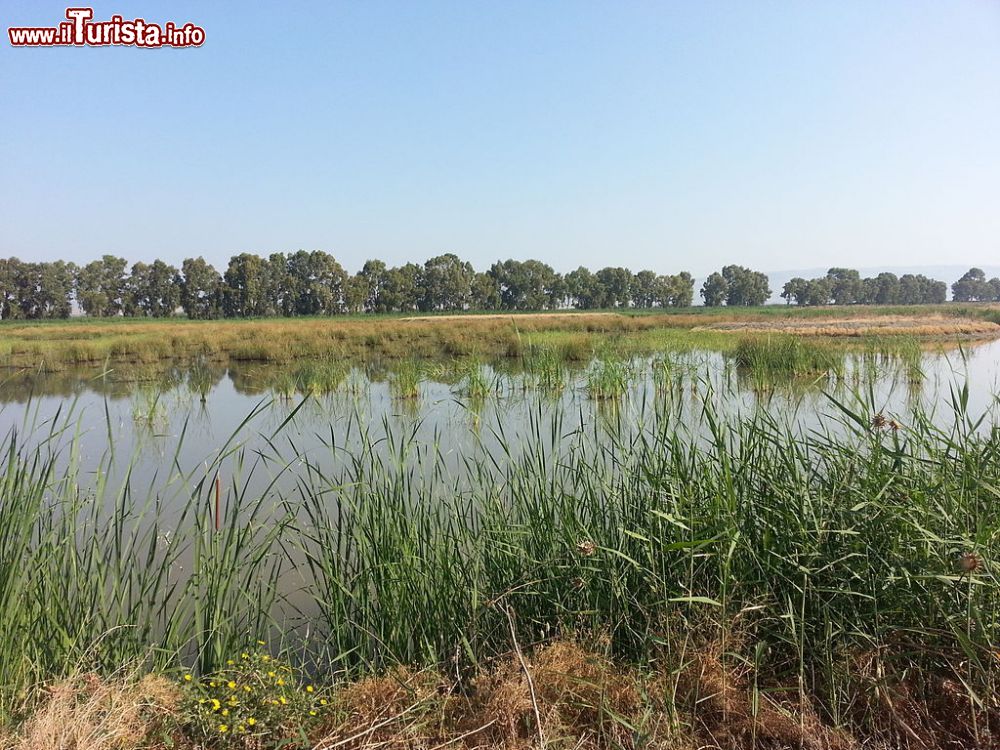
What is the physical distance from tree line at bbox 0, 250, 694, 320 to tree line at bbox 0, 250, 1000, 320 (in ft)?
0.27

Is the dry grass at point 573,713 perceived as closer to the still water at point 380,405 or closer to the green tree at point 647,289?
the still water at point 380,405

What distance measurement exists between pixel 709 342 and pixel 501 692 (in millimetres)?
16346

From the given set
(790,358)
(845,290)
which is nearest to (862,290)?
(845,290)

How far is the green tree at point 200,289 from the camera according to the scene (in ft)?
178

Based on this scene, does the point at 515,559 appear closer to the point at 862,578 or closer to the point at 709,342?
the point at 862,578

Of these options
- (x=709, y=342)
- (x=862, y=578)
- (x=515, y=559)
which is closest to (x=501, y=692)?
(x=515, y=559)

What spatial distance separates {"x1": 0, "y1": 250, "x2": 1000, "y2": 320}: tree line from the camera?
47.9 m

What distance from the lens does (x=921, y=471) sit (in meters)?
2.29

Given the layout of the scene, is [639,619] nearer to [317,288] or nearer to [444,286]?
[317,288]

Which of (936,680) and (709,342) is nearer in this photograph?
(936,680)

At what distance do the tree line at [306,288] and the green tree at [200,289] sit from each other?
8 cm

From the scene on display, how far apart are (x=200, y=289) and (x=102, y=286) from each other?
6.89 m

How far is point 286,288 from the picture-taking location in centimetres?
5791

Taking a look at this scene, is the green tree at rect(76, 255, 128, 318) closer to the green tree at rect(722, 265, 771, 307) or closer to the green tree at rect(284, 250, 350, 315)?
the green tree at rect(284, 250, 350, 315)
